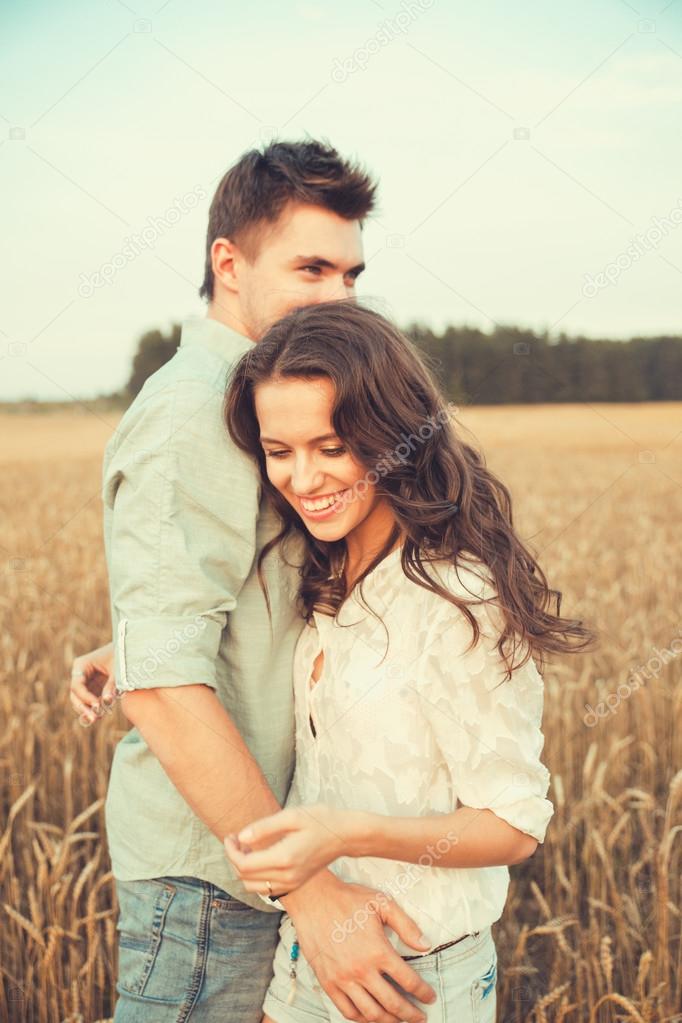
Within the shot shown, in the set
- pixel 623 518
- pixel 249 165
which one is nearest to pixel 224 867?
pixel 249 165

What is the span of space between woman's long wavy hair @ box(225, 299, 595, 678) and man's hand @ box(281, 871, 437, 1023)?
0.44 metres

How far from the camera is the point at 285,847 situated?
3.72 ft

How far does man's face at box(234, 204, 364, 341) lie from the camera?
5.90 feet

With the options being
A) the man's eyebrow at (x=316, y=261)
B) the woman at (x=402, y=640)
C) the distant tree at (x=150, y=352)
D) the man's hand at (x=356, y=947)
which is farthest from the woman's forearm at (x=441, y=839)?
the distant tree at (x=150, y=352)

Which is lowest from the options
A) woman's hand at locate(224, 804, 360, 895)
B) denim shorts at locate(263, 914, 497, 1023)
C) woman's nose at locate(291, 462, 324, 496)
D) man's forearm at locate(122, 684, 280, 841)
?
denim shorts at locate(263, 914, 497, 1023)

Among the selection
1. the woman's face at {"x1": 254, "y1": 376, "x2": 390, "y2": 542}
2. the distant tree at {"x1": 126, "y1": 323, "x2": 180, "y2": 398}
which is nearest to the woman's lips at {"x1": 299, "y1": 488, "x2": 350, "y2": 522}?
the woman's face at {"x1": 254, "y1": 376, "x2": 390, "y2": 542}

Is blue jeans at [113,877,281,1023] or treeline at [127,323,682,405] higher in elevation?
treeline at [127,323,682,405]

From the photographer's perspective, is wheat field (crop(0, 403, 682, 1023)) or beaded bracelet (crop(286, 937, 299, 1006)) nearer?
beaded bracelet (crop(286, 937, 299, 1006))

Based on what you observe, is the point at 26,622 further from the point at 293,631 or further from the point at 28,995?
the point at 293,631

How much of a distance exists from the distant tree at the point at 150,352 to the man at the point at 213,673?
2848cm

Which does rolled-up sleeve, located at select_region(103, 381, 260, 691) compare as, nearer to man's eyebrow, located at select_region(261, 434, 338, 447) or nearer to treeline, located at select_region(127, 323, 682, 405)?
man's eyebrow, located at select_region(261, 434, 338, 447)

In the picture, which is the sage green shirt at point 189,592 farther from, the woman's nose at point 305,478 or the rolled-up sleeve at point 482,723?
the rolled-up sleeve at point 482,723

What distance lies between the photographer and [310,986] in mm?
1569

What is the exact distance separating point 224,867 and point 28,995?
1019 mm
